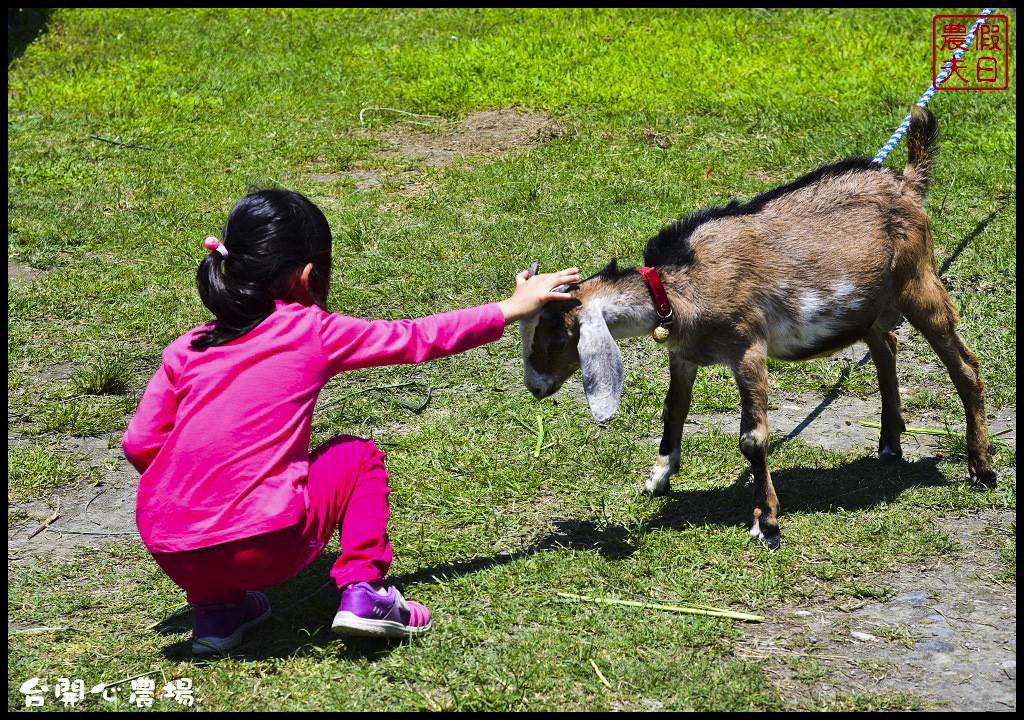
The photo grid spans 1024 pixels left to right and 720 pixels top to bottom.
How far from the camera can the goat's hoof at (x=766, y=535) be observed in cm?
431

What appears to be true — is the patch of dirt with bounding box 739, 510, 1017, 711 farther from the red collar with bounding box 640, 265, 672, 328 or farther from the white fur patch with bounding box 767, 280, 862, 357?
the red collar with bounding box 640, 265, 672, 328

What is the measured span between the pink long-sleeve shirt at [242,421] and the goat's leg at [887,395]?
2.40 m

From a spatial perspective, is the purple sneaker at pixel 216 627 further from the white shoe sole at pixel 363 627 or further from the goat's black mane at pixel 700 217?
the goat's black mane at pixel 700 217

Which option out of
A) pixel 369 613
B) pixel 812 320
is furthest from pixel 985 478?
pixel 369 613

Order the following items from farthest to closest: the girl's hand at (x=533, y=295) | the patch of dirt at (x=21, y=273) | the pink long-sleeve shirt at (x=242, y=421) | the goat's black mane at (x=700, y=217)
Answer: the patch of dirt at (x=21, y=273) < the goat's black mane at (x=700, y=217) < the girl's hand at (x=533, y=295) < the pink long-sleeve shirt at (x=242, y=421)

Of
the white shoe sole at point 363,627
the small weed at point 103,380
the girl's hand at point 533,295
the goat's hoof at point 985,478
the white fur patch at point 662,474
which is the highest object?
the girl's hand at point 533,295

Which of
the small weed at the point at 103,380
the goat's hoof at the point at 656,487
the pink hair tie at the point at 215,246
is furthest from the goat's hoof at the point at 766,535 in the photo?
the small weed at the point at 103,380

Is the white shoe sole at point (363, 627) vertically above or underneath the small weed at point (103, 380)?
underneath

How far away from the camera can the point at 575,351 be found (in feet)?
14.5

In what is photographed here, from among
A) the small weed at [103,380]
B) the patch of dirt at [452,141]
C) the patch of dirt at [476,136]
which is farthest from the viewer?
the patch of dirt at [476,136]

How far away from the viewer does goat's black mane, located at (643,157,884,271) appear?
14.9 ft

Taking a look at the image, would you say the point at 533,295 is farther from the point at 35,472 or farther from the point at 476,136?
the point at 476,136

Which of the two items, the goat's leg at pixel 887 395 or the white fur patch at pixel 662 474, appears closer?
the white fur patch at pixel 662 474

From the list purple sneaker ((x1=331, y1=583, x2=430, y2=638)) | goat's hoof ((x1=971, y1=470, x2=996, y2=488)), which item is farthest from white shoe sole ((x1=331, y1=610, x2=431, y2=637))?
goat's hoof ((x1=971, y1=470, x2=996, y2=488))
